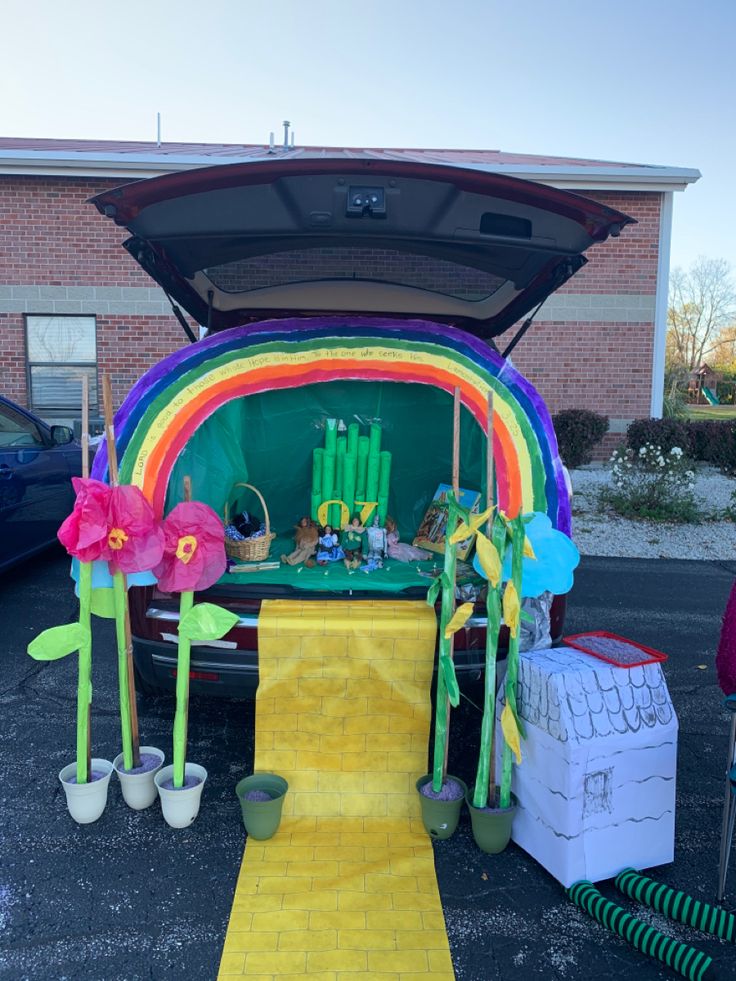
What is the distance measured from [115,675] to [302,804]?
1.80 metres

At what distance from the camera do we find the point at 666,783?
2707 millimetres

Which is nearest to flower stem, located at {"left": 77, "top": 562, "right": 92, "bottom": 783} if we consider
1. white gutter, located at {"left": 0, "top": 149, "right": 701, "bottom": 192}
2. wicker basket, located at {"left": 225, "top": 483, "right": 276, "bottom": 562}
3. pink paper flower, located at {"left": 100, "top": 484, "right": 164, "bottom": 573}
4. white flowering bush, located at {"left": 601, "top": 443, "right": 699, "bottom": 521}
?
pink paper flower, located at {"left": 100, "top": 484, "right": 164, "bottom": 573}

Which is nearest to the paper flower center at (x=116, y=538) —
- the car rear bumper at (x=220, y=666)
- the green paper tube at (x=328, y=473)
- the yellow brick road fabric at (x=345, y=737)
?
the car rear bumper at (x=220, y=666)

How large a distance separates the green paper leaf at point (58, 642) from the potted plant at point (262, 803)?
84cm

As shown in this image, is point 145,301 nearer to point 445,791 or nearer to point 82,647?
point 82,647

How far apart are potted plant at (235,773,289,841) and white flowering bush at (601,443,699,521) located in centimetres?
671

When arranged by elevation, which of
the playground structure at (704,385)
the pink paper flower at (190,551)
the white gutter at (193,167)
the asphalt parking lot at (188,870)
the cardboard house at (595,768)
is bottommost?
the asphalt parking lot at (188,870)

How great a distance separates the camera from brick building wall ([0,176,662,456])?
34.1 feet

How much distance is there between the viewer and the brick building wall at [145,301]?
10398 mm

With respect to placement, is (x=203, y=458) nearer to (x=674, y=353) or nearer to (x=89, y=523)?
(x=89, y=523)

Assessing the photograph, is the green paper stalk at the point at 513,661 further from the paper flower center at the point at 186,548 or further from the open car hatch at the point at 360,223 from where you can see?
the paper flower center at the point at 186,548

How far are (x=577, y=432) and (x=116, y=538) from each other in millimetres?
8438

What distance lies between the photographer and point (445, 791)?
9.59 ft

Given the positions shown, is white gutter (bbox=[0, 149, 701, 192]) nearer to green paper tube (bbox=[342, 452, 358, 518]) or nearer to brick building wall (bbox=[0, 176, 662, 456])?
brick building wall (bbox=[0, 176, 662, 456])
